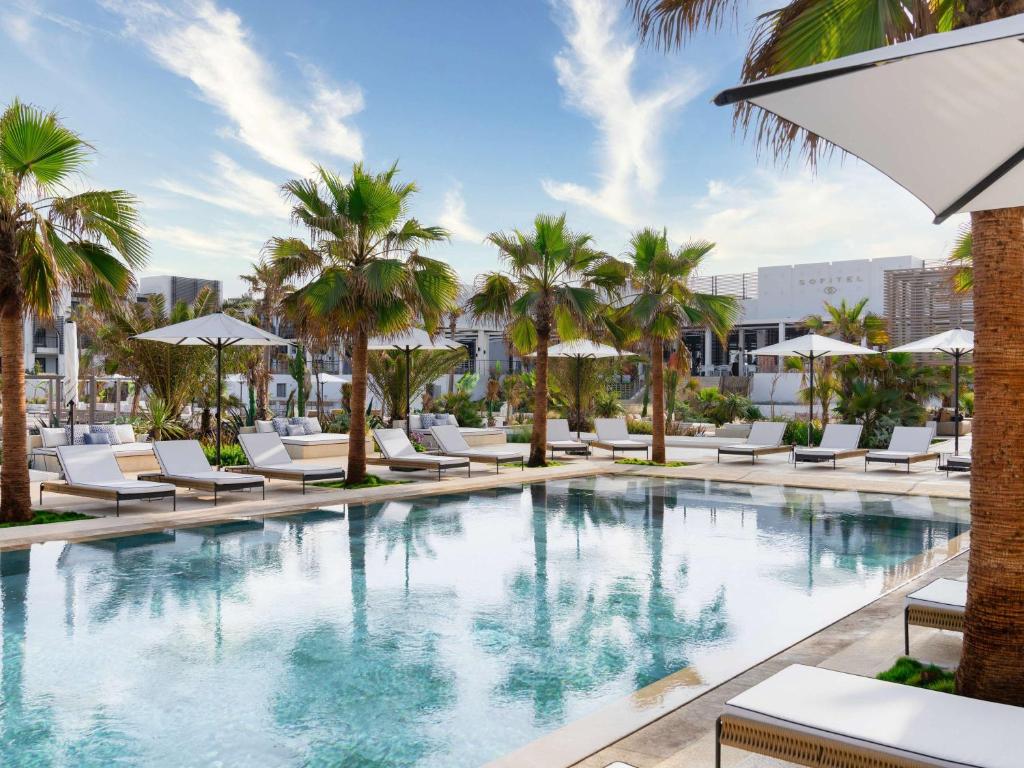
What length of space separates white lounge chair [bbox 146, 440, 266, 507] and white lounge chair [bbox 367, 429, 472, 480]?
2936mm

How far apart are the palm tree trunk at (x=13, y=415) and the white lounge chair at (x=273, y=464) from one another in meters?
3.70

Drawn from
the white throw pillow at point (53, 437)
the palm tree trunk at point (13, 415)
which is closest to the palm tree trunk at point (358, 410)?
the palm tree trunk at point (13, 415)

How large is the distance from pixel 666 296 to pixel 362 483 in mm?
6946

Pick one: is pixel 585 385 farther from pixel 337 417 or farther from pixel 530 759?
pixel 530 759

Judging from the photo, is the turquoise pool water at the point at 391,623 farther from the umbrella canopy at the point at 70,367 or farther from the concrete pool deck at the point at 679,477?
the umbrella canopy at the point at 70,367

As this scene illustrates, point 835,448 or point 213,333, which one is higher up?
point 213,333

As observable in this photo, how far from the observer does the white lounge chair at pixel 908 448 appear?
15.9 metres

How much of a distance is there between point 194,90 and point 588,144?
9548 mm

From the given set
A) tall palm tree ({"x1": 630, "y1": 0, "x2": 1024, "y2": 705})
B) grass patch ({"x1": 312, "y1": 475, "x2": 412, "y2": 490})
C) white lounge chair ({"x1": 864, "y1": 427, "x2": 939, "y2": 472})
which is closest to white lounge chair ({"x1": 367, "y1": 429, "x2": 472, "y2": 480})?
grass patch ({"x1": 312, "y1": 475, "x2": 412, "y2": 490})

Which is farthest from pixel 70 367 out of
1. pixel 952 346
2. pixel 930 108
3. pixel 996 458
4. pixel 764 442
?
pixel 930 108

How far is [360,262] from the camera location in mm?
13430

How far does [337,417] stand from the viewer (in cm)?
2361

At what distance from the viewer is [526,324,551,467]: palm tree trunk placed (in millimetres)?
16562

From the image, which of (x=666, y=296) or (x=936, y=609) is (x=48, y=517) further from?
(x=666, y=296)
